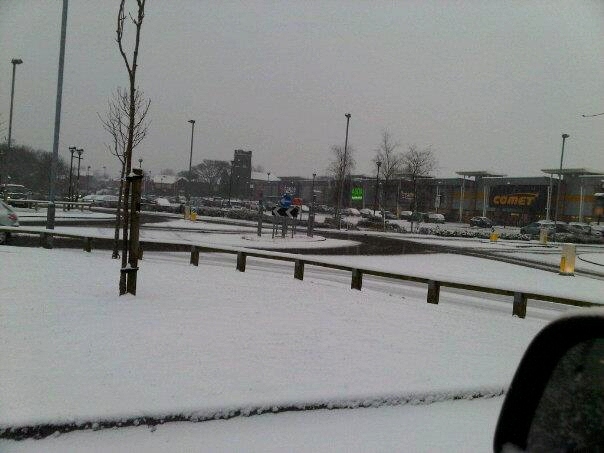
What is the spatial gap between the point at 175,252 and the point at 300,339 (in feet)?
39.3

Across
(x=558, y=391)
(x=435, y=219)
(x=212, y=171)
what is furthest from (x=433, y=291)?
(x=212, y=171)

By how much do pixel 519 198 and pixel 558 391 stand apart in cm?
7200

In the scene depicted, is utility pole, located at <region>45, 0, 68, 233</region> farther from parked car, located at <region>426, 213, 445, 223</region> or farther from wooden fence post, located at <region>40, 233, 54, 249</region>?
parked car, located at <region>426, 213, 445, 223</region>

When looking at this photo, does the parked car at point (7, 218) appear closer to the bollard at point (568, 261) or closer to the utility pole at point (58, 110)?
the utility pole at point (58, 110)

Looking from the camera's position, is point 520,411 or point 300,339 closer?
point 520,411

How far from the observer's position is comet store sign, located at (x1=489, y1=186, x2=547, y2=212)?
65438 mm

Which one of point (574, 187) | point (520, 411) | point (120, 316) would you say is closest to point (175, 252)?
point (120, 316)

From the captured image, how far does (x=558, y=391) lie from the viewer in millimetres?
1759

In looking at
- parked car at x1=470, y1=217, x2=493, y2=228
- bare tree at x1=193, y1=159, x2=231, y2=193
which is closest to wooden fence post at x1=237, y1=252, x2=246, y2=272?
parked car at x1=470, y1=217, x2=493, y2=228

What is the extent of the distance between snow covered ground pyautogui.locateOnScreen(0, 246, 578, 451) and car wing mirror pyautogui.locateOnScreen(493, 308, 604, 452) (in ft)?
8.04

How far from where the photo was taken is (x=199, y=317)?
6.93m

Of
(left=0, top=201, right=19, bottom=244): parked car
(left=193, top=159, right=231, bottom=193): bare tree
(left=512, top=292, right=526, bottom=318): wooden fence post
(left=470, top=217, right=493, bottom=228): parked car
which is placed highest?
(left=193, top=159, right=231, bottom=193): bare tree

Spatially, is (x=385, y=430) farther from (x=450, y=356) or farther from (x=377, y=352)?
(x=450, y=356)

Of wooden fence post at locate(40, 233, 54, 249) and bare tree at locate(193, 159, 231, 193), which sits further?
bare tree at locate(193, 159, 231, 193)
